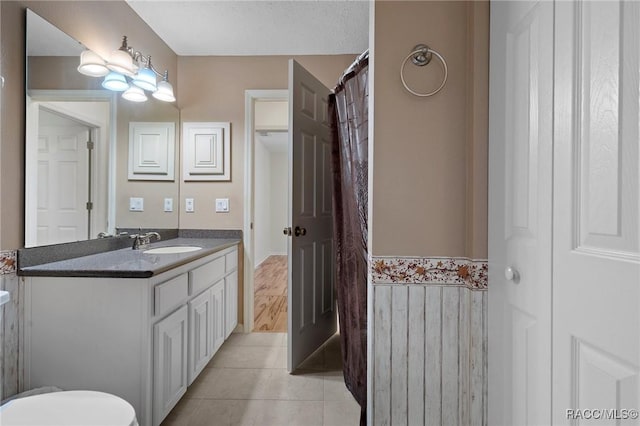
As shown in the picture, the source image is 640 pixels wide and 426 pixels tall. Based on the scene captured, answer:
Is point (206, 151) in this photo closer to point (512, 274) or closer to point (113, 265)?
A: point (113, 265)

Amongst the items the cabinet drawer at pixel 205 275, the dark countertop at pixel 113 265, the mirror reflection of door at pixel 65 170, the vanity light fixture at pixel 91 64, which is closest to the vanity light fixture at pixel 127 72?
the vanity light fixture at pixel 91 64

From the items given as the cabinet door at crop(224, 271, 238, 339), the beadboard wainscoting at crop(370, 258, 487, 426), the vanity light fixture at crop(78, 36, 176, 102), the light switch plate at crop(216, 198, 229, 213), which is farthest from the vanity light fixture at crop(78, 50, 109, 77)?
the beadboard wainscoting at crop(370, 258, 487, 426)

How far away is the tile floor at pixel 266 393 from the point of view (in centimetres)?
163

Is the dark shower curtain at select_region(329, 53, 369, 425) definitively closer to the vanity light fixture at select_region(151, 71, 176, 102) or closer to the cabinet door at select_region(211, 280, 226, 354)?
the cabinet door at select_region(211, 280, 226, 354)

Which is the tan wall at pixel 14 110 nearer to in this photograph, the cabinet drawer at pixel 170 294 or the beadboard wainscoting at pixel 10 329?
the beadboard wainscoting at pixel 10 329

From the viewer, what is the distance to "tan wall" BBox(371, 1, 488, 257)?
3.77 ft

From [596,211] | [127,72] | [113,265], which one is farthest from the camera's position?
[127,72]

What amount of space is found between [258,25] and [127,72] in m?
0.96

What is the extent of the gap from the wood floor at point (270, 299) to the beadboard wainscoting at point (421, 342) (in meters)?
1.71

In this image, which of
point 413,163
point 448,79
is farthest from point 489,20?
point 413,163

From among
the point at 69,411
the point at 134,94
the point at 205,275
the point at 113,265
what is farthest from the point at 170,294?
the point at 134,94

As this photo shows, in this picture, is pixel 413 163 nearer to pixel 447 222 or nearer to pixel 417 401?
pixel 447 222

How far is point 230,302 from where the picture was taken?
8.02ft

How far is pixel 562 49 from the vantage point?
777 millimetres
